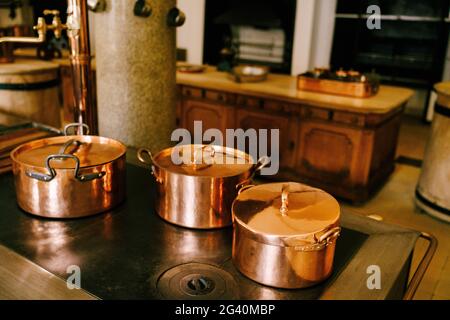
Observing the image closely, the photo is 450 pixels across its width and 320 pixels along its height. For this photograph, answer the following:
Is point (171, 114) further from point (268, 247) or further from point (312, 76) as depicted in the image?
point (312, 76)

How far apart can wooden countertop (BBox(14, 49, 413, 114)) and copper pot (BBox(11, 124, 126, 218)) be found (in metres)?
2.82

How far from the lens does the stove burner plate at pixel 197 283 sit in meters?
1.13

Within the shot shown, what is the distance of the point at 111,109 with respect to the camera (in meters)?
2.43

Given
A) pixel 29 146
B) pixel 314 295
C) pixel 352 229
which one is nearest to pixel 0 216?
pixel 29 146

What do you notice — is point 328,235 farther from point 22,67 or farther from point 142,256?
point 22,67

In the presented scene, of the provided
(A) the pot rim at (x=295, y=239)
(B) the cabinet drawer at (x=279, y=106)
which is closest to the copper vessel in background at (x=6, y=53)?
(B) the cabinet drawer at (x=279, y=106)

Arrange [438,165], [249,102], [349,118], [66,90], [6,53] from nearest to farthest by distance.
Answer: [6,53] → [438,165] → [349,118] → [249,102] → [66,90]

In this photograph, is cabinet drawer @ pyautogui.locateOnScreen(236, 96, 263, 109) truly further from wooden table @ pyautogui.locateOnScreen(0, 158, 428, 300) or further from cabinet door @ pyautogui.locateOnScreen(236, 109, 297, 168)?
wooden table @ pyautogui.locateOnScreen(0, 158, 428, 300)

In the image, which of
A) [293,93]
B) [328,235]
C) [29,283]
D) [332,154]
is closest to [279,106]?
[293,93]

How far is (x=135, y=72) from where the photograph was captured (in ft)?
7.65

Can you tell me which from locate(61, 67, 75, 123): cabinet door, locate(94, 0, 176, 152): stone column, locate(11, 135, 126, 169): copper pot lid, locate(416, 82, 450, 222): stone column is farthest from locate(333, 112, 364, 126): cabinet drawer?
locate(61, 67, 75, 123): cabinet door

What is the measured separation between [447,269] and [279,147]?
1.94 metres

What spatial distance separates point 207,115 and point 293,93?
1.06 metres

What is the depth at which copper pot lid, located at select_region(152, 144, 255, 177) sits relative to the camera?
56.1 inches
